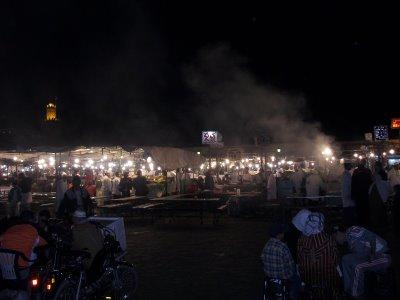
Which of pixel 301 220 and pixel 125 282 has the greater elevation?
pixel 301 220

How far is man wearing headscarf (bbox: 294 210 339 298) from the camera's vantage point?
15.4 ft

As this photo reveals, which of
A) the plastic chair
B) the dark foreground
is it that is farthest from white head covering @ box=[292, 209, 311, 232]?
the dark foreground

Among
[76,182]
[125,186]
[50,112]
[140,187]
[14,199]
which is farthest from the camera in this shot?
[50,112]

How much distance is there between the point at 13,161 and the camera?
26953 mm

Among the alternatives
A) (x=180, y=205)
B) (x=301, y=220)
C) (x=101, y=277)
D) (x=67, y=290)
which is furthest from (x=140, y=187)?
(x=301, y=220)

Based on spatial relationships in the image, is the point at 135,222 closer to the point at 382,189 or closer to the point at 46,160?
the point at 382,189

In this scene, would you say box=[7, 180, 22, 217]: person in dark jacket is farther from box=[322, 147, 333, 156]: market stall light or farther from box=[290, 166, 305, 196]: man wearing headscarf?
box=[322, 147, 333, 156]: market stall light

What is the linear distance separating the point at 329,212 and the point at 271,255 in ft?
30.3

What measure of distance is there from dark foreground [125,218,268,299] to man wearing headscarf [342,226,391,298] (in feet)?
4.98

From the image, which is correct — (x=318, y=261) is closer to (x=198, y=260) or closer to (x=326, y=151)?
(x=198, y=260)

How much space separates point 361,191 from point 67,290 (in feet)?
25.0

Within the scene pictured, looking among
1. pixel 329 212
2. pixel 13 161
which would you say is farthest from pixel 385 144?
pixel 13 161

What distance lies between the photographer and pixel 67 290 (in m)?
5.12

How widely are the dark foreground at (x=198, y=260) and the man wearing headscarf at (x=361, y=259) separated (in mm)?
1516
